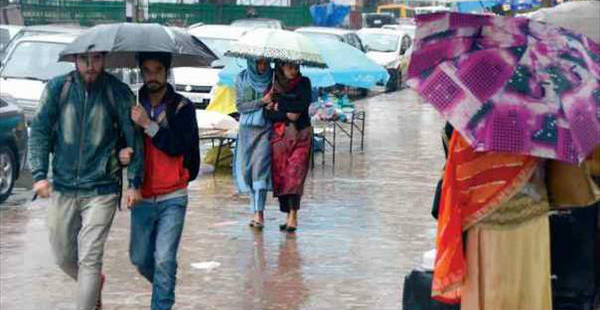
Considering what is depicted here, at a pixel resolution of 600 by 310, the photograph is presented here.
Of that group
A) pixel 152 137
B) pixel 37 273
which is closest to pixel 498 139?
pixel 152 137

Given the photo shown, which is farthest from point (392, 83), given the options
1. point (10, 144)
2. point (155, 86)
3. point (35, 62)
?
point (155, 86)

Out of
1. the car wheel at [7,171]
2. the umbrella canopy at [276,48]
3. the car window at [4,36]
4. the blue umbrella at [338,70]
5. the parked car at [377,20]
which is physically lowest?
the parked car at [377,20]

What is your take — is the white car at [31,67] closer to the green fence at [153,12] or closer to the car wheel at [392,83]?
the car wheel at [392,83]

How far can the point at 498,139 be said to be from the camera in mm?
5547

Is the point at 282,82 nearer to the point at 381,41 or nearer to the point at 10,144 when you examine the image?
the point at 10,144

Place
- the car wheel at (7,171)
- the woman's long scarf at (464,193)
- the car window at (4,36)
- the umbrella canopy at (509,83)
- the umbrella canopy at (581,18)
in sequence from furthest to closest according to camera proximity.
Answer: the car window at (4,36), the car wheel at (7,171), the umbrella canopy at (581,18), the woman's long scarf at (464,193), the umbrella canopy at (509,83)

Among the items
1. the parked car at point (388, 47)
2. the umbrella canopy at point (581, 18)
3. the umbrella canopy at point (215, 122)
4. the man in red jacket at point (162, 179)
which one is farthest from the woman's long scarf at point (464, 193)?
the parked car at point (388, 47)

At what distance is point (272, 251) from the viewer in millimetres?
10836

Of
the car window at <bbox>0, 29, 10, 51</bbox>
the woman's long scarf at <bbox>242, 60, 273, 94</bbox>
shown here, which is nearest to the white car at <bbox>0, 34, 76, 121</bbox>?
the woman's long scarf at <bbox>242, 60, 273, 94</bbox>

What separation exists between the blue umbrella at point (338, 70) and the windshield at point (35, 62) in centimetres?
277

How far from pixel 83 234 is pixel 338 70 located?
10.0m

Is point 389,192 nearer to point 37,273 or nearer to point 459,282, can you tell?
point 37,273

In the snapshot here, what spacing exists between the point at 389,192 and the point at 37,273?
5.95 meters

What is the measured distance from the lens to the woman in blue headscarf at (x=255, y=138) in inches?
456
